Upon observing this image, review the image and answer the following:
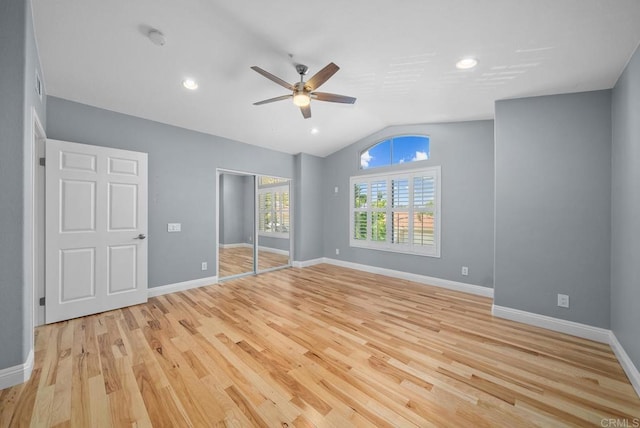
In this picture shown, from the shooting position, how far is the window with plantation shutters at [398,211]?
4391 millimetres

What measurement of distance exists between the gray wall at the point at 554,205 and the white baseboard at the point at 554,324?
53mm

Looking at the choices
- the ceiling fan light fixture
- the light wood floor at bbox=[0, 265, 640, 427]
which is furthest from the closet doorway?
the ceiling fan light fixture

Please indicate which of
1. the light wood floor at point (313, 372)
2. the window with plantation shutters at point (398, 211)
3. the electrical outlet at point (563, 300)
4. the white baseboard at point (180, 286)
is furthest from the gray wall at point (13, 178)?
the electrical outlet at point (563, 300)

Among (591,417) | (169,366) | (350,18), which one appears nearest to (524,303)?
(591,417)

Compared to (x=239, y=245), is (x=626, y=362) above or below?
below

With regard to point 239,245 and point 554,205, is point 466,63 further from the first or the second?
point 239,245

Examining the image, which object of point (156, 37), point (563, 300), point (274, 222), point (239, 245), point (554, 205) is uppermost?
point (156, 37)

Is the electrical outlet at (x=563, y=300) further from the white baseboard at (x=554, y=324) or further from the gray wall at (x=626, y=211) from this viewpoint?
the gray wall at (x=626, y=211)

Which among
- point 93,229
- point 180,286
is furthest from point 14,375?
point 180,286

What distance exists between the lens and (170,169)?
3914 mm

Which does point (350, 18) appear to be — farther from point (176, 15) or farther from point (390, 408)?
point (390, 408)

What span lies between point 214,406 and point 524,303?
3440 millimetres

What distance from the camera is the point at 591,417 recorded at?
5.11 ft

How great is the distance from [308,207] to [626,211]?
15.7 ft
